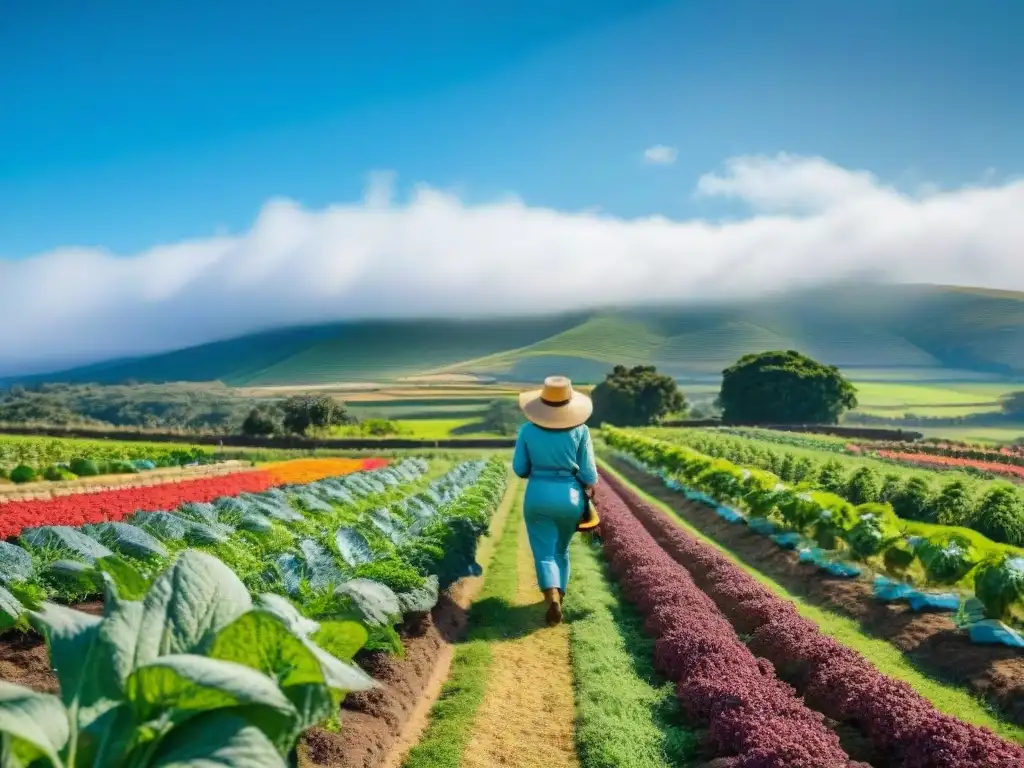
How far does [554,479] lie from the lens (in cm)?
928

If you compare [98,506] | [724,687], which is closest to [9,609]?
[724,687]

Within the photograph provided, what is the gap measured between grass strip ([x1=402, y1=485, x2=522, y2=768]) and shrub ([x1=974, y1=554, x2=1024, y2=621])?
4.62 m

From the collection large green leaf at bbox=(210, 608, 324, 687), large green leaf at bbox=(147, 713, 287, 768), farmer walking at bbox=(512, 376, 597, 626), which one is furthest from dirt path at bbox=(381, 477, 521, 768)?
large green leaf at bbox=(147, 713, 287, 768)

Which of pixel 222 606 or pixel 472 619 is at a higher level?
pixel 222 606

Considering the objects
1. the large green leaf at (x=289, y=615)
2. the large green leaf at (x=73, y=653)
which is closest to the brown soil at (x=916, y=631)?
the large green leaf at (x=289, y=615)

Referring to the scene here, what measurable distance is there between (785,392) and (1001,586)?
66.0 metres

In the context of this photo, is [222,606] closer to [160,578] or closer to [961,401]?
[160,578]

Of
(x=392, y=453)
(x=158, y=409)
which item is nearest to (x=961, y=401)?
(x=392, y=453)

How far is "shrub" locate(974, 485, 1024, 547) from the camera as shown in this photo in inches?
553

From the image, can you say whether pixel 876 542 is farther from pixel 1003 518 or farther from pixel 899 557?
pixel 1003 518

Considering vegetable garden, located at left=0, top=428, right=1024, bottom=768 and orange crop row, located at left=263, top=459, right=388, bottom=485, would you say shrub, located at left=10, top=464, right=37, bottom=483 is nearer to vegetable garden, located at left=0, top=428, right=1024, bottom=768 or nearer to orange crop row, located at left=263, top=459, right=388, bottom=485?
orange crop row, located at left=263, top=459, right=388, bottom=485

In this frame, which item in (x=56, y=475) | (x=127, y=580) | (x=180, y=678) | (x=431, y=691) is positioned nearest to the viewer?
(x=180, y=678)

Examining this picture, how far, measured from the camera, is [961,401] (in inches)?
4739

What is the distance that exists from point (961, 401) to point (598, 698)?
13068 centimetres
